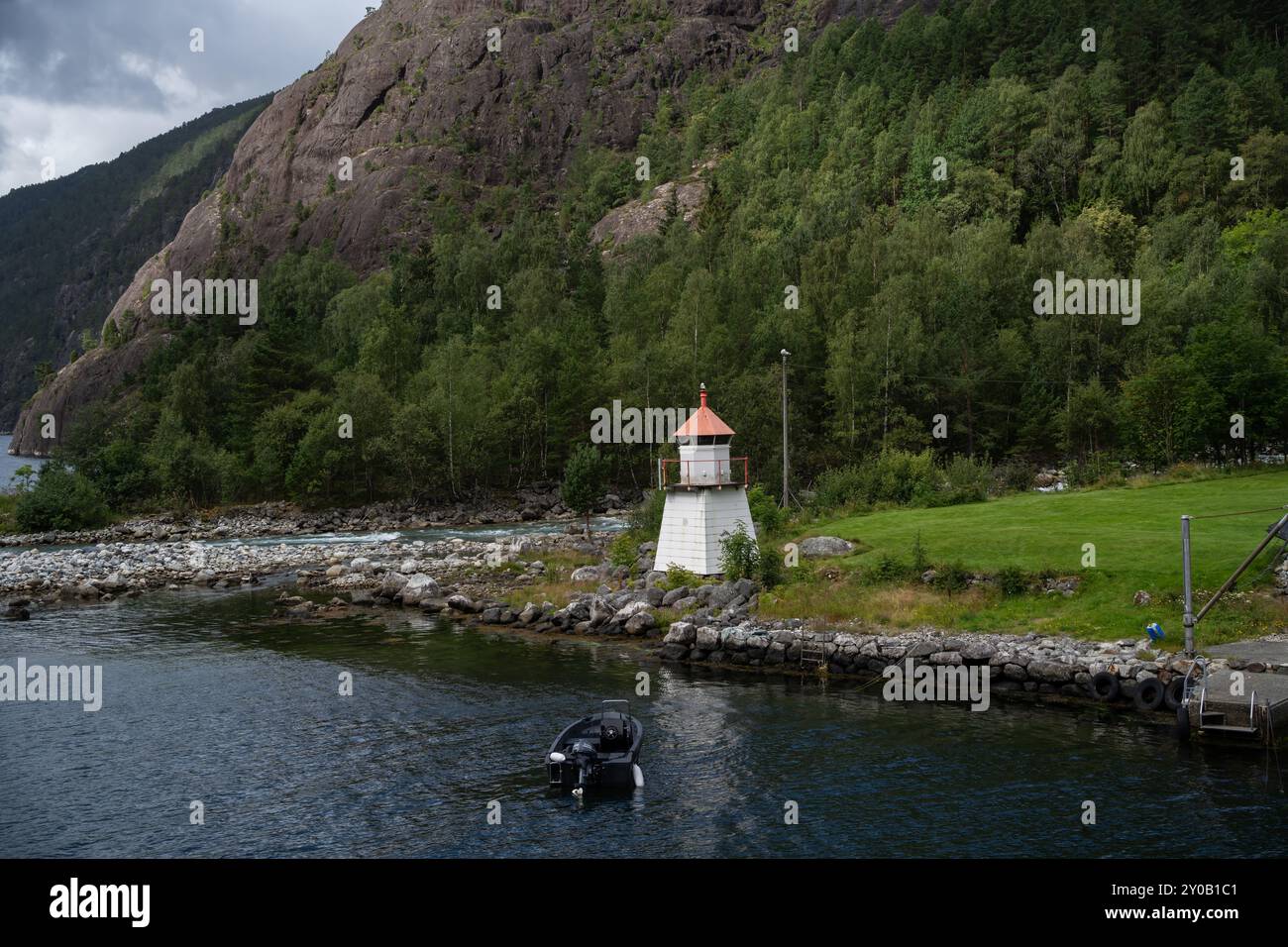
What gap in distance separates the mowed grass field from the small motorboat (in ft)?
44.3

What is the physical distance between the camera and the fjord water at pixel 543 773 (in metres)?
21.3

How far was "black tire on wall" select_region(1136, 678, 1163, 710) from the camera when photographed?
91.9ft

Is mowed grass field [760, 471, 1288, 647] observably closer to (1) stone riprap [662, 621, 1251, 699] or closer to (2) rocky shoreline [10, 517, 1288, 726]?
(1) stone riprap [662, 621, 1251, 699]

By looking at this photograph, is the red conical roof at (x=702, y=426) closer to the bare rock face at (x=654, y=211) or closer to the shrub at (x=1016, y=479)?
the shrub at (x=1016, y=479)

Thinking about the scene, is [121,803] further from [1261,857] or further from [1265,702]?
[1265,702]

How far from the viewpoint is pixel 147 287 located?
7219 inches

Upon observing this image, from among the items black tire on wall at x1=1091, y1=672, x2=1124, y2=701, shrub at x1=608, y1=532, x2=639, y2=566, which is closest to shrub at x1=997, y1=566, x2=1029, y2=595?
black tire on wall at x1=1091, y1=672, x2=1124, y2=701

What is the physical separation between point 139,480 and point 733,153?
102591mm

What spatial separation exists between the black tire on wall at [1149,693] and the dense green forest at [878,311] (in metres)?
31.3

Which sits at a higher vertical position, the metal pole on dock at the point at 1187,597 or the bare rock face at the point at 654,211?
the bare rock face at the point at 654,211

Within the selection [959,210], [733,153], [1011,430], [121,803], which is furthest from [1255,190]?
[121,803]

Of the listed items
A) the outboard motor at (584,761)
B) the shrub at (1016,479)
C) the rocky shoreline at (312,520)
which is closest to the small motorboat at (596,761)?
the outboard motor at (584,761)

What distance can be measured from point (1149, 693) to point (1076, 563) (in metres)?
8.45

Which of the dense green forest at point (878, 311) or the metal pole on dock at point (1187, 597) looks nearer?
the metal pole on dock at point (1187, 597)
